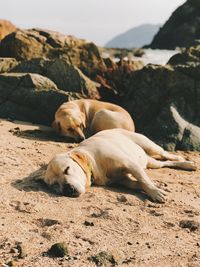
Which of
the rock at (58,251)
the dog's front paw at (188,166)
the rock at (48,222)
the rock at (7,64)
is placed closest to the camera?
the rock at (58,251)

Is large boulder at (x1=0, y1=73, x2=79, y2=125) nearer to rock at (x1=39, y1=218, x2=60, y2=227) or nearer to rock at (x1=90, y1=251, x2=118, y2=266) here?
rock at (x1=39, y1=218, x2=60, y2=227)

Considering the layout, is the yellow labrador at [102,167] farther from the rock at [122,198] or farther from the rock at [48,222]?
the rock at [48,222]

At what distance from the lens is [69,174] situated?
20.2 ft

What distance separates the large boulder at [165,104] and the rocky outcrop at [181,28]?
110 ft

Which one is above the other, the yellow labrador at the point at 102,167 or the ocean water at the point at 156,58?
the yellow labrador at the point at 102,167

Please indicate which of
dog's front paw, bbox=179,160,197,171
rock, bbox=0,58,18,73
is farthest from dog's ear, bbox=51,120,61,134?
rock, bbox=0,58,18,73

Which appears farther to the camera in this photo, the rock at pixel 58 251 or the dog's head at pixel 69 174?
the dog's head at pixel 69 174

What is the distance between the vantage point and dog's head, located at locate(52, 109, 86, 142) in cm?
1023

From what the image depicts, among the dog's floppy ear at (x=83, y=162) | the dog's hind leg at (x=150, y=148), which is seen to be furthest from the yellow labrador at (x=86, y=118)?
Result: the dog's floppy ear at (x=83, y=162)

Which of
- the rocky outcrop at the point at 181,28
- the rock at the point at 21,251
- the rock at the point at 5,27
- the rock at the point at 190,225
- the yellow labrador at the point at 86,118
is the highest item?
the rock at the point at 190,225

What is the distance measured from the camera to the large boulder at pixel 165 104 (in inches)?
410

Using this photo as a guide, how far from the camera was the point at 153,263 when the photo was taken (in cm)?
459

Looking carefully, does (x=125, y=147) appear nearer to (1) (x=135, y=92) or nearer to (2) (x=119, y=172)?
(2) (x=119, y=172)

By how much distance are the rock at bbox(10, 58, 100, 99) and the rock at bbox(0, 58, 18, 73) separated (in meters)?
0.72
